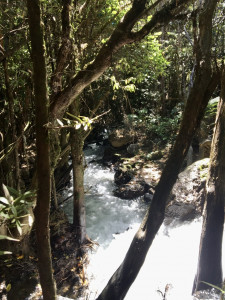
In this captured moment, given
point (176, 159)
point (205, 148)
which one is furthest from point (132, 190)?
point (176, 159)

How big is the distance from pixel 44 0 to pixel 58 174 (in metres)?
3.69

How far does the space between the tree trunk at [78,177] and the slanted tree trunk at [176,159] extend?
4.29ft

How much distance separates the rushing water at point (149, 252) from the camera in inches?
168

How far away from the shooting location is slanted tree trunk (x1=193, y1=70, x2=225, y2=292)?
3543 millimetres

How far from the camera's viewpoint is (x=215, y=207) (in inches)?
141

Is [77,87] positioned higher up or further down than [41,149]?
higher up

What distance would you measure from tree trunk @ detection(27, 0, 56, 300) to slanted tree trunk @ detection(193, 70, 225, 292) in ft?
7.93

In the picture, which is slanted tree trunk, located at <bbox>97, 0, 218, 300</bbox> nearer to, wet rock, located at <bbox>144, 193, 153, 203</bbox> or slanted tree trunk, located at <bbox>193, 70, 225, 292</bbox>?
slanted tree trunk, located at <bbox>193, 70, 225, 292</bbox>

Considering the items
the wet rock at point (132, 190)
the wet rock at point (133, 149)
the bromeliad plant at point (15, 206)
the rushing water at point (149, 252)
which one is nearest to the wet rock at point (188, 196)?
the rushing water at point (149, 252)

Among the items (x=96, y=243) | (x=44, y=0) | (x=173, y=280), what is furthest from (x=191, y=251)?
(x=44, y=0)

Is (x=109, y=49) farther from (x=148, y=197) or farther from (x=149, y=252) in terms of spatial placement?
(x=148, y=197)

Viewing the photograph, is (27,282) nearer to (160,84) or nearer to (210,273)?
(210,273)

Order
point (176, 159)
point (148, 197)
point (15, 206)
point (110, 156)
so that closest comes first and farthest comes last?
point (15, 206), point (176, 159), point (148, 197), point (110, 156)

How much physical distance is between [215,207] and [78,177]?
87.5 inches
